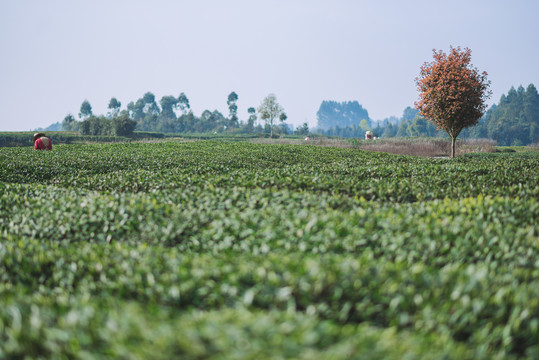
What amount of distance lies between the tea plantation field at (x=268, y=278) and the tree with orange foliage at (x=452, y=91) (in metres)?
14.3

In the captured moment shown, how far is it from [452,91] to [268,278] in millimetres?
21037

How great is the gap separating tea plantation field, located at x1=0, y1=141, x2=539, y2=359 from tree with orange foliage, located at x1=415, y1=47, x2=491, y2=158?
46.8 ft

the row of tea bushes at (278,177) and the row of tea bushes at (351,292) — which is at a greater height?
the row of tea bushes at (278,177)

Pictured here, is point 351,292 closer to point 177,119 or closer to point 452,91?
point 452,91

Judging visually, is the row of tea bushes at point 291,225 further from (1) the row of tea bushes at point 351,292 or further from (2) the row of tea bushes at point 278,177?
(2) the row of tea bushes at point 278,177

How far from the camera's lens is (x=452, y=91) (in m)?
20.5

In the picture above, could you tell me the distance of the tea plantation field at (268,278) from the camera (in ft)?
7.88

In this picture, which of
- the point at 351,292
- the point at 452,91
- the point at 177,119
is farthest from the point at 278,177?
the point at 177,119

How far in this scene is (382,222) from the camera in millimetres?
5234

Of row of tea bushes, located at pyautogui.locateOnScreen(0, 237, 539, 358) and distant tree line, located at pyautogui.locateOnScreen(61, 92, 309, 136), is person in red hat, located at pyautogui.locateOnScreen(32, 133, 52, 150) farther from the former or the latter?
distant tree line, located at pyautogui.locateOnScreen(61, 92, 309, 136)

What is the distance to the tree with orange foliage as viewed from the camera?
20.6 metres

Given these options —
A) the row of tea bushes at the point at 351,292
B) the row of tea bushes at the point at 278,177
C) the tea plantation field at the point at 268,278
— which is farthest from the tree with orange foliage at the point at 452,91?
the row of tea bushes at the point at 351,292

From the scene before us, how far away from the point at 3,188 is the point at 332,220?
8.73m

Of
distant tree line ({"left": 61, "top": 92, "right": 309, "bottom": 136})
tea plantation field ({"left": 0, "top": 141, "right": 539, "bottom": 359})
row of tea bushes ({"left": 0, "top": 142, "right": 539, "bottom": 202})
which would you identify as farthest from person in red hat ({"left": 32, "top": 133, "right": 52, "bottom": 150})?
distant tree line ({"left": 61, "top": 92, "right": 309, "bottom": 136})
